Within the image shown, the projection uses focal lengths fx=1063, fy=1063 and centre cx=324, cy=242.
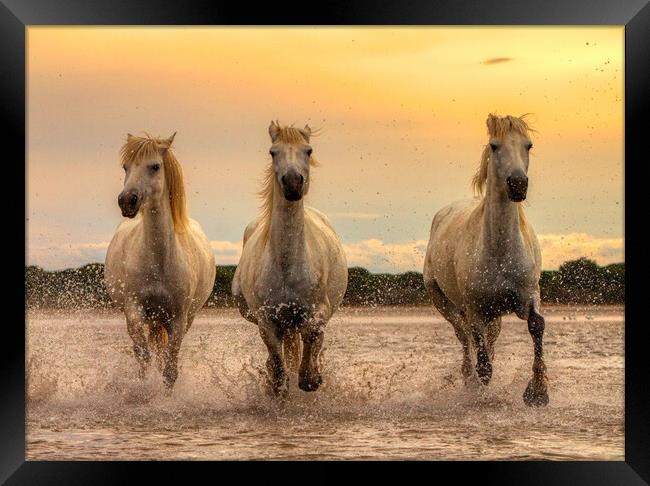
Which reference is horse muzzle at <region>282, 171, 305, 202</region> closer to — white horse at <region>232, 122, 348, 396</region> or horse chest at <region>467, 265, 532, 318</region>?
white horse at <region>232, 122, 348, 396</region>

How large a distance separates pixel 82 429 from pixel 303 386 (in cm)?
152

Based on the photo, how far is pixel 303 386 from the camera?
676 centimetres

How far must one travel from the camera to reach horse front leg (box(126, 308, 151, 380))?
724cm

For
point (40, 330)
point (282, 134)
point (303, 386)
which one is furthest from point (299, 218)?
point (40, 330)

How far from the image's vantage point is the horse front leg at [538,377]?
7133 millimetres

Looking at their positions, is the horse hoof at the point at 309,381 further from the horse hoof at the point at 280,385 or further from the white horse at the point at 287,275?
the horse hoof at the point at 280,385

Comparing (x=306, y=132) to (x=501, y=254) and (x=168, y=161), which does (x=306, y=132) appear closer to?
(x=168, y=161)

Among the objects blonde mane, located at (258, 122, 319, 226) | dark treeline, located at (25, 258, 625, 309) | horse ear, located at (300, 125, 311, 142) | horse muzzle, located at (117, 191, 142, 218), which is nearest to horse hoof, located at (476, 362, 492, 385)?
blonde mane, located at (258, 122, 319, 226)

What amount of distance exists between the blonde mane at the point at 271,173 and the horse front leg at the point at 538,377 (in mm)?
1854

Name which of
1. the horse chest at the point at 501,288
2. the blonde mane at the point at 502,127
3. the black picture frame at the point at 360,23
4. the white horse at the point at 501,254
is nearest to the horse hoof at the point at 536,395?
the white horse at the point at 501,254

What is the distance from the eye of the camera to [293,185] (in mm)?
6422

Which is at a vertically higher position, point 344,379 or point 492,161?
point 492,161

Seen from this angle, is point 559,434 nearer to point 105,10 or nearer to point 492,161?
point 492,161

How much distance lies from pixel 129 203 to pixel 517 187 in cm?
251
